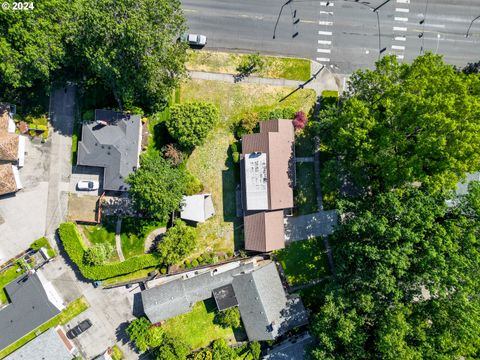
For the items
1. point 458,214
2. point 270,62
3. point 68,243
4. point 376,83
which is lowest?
point 68,243

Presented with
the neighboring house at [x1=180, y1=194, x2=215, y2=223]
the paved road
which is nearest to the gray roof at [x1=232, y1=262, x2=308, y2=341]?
the neighboring house at [x1=180, y1=194, x2=215, y2=223]

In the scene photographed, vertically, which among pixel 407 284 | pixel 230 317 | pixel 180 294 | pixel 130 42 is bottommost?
pixel 230 317

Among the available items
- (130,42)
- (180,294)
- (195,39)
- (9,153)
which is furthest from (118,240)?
(195,39)

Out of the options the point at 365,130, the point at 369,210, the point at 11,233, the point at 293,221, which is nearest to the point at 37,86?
the point at 11,233

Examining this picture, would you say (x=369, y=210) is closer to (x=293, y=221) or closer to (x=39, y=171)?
(x=293, y=221)

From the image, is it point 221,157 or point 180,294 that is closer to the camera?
point 180,294

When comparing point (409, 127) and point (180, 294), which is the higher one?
point (409, 127)

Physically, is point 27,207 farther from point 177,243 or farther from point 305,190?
point 305,190

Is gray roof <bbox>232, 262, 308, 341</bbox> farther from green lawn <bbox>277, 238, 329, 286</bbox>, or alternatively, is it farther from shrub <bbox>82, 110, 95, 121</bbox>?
shrub <bbox>82, 110, 95, 121</bbox>
